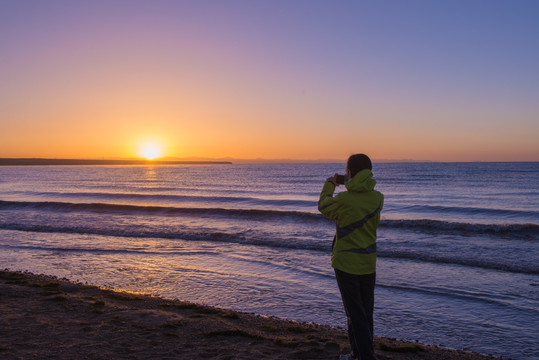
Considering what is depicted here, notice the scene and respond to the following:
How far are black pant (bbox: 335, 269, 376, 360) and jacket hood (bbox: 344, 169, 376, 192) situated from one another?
0.76 m

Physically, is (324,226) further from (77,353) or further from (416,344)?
(77,353)

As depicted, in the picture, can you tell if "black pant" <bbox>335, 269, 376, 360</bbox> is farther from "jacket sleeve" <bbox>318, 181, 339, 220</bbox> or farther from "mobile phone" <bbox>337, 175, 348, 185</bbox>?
"mobile phone" <bbox>337, 175, 348, 185</bbox>

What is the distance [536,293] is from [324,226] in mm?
10456

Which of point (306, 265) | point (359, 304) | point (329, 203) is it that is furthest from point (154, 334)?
point (306, 265)

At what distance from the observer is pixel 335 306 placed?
22.2 ft

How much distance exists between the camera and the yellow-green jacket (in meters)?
3.59

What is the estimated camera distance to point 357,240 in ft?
12.0

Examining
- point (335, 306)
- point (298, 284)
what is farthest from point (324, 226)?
point (335, 306)

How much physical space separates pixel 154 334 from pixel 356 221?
307cm

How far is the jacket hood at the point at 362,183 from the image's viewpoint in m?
3.55

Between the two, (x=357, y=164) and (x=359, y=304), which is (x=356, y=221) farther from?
(x=359, y=304)

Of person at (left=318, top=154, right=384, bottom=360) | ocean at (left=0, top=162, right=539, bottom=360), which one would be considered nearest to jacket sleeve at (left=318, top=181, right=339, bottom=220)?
person at (left=318, top=154, right=384, bottom=360)

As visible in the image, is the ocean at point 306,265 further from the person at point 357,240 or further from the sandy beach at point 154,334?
the person at point 357,240

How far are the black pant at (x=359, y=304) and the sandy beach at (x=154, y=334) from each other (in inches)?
35.9
